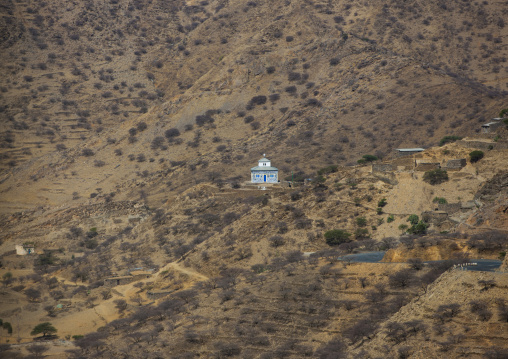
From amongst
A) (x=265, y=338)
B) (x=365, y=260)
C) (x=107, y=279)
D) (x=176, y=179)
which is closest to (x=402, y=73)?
(x=176, y=179)

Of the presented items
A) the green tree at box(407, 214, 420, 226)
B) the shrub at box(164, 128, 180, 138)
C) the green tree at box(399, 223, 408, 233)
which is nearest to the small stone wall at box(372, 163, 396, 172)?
the green tree at box(407, 214, 420, 226)

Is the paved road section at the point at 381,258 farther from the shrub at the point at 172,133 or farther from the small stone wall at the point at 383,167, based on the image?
the shrub at the point at 172,133

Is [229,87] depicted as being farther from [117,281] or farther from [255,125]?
[117,281]

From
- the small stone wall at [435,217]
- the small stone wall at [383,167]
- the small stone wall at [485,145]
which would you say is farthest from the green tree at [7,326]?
the small stone wall at [485,145]

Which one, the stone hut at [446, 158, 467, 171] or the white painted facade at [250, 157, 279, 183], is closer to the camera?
the stone hut at [446, 158, 467, 171]

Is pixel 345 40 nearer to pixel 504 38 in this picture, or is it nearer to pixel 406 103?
pixel 406 103

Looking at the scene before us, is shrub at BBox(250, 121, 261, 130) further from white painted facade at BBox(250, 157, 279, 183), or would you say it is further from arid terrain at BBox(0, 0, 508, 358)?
white painted facade at BBox(250, 157, 279, 183)

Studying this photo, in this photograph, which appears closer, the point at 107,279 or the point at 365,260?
the point at 365,260
